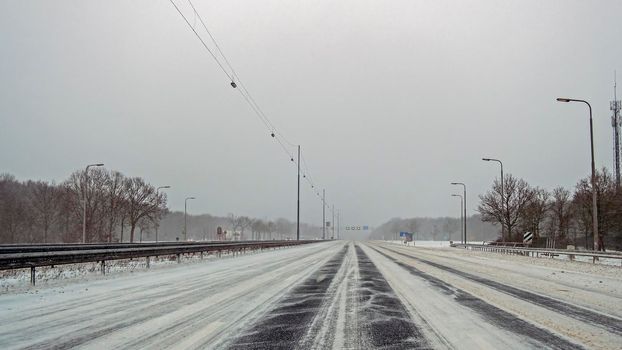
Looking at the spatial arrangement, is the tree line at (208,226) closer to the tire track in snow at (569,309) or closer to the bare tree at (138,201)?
the bare tree at (138,201)

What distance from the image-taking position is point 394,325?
23.3 ft

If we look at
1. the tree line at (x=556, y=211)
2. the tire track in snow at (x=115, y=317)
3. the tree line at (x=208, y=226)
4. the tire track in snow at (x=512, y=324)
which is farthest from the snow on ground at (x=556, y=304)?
the tree line at (x=208, y=226)

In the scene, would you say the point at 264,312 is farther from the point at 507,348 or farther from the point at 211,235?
the point at 211,235

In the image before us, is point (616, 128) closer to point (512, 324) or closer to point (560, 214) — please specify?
point (560, 214)

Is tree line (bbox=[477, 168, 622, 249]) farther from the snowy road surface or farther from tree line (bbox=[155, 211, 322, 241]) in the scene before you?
tree line (bbox=[155, 211, 322, 241])

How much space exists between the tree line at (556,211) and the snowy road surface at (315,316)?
47.8 m

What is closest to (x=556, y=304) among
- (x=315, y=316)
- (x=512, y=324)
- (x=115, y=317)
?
(x=512, y=324)

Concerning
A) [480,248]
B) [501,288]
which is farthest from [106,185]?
[501,288]

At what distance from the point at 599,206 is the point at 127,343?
196ft

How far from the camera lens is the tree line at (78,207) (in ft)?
226

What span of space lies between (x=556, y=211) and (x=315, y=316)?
6949cm

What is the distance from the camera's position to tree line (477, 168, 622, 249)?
2173 inches

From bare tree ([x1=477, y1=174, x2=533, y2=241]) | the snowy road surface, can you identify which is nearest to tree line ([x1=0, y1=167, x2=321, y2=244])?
bare tree ([x1=477, y1=174, x2=533, y2=241])

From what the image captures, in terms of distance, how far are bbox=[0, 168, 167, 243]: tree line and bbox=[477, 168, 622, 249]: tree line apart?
49.9 m
